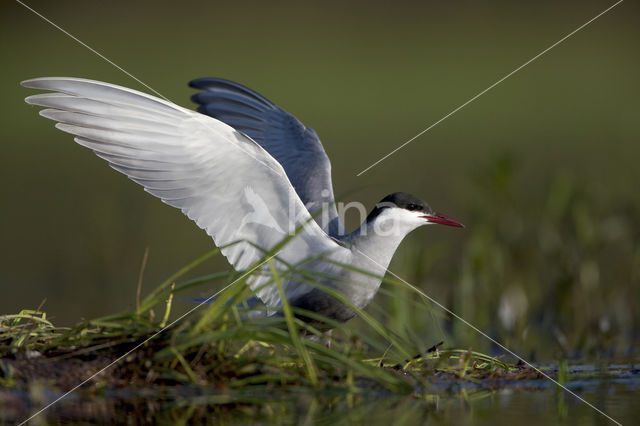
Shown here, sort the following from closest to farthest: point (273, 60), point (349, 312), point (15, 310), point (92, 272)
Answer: point (349, 312)
point (15, 310)
point (92, 272)
point (273, 60)

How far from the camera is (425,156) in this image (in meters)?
14.5

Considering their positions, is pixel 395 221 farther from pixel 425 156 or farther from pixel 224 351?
pixel 425 156

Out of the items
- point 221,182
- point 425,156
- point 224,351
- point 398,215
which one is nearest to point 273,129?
point 398,215

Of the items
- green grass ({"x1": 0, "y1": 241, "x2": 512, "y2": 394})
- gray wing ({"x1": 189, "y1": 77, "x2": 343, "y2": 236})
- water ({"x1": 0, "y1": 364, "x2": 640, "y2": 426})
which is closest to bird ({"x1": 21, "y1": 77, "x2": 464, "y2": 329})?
green grass ({"x1": 0, "y1": 241, "x2": 512, "y2": 394})

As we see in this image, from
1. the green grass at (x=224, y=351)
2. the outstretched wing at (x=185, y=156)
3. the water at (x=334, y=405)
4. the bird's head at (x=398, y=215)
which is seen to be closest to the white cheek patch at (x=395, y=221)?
the bird's head at (x=398, y=215)

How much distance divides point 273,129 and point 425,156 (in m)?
7.29

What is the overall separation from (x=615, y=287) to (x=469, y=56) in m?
13.5

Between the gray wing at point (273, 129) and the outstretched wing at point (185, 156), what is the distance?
4.60 feet

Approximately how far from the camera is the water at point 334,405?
403cm

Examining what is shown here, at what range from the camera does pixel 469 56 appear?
A: 2031cm

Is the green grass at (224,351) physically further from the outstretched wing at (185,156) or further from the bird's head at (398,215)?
the bird's head at (398,215)

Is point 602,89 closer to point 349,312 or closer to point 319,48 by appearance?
point 319,48

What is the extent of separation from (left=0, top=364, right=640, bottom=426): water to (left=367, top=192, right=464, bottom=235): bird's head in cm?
148

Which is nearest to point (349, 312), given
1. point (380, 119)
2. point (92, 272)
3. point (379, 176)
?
point (92, 272)
